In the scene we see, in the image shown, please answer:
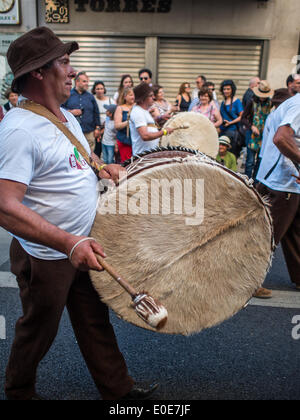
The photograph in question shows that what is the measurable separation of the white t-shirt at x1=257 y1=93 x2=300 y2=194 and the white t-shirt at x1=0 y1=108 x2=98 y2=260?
1954 millimetres

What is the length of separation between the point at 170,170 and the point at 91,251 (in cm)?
44

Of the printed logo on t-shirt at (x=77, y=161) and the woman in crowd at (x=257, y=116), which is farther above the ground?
the printed logo on t-shirt at (x=77, y=161)

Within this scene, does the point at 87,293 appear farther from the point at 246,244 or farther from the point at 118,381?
the point at 246,244

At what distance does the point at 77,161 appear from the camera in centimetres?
179

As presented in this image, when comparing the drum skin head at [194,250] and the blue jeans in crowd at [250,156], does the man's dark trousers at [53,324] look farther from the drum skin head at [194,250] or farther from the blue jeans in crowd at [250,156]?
the blue jeans in crowd at [250,156]

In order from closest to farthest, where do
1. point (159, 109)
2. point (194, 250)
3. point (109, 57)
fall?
point (194, 250) < point (159, 109) < point (109, 57)

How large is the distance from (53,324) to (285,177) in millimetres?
2328

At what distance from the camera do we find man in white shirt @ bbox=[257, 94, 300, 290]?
3.08 m

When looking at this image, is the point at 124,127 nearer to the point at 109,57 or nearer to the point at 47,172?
the point at 47,172

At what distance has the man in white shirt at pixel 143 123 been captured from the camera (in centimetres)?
436

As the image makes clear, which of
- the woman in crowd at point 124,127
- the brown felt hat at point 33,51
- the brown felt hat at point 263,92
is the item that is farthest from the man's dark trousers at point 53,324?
the brown felt hat at point 263,92

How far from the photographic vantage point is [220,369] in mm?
2461

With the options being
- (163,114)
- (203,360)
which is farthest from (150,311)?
(163,114)

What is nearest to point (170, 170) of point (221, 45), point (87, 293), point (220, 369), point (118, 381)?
point (87, 293)
